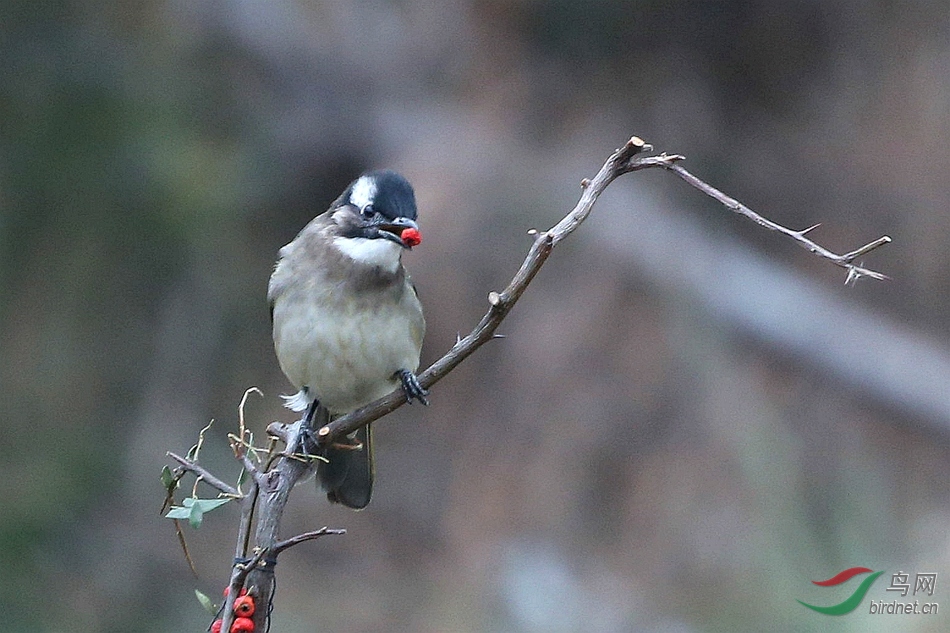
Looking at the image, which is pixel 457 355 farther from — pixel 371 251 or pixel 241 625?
pixel 371 251

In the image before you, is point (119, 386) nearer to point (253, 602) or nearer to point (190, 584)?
point (190, 584)

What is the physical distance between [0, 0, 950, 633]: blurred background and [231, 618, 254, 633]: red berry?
5527mm

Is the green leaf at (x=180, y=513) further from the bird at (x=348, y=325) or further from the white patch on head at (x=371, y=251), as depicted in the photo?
the white patch on head at (x=371, y=251)

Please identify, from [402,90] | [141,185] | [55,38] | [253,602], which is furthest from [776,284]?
[253,602]

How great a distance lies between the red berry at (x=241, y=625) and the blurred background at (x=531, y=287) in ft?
18.1

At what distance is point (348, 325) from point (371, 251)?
0.27m

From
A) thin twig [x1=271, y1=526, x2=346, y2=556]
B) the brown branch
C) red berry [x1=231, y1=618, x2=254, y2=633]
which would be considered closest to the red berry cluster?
red berry [x1=231, y1=618, x2=254, y2=633]

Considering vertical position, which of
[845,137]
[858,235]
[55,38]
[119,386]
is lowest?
[119,386]

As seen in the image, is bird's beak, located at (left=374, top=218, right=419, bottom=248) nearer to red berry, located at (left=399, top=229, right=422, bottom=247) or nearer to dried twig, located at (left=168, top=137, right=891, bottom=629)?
red berry, located at (left=399, top=229, right=422, bottom=247)

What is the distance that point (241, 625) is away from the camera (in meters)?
2.25

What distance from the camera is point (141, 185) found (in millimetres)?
7426

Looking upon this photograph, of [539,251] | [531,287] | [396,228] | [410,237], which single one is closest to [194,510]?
[539,251]

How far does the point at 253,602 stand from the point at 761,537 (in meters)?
5.64

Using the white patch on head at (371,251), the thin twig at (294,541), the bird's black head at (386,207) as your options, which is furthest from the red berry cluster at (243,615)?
the white patch on head at (371,251)
